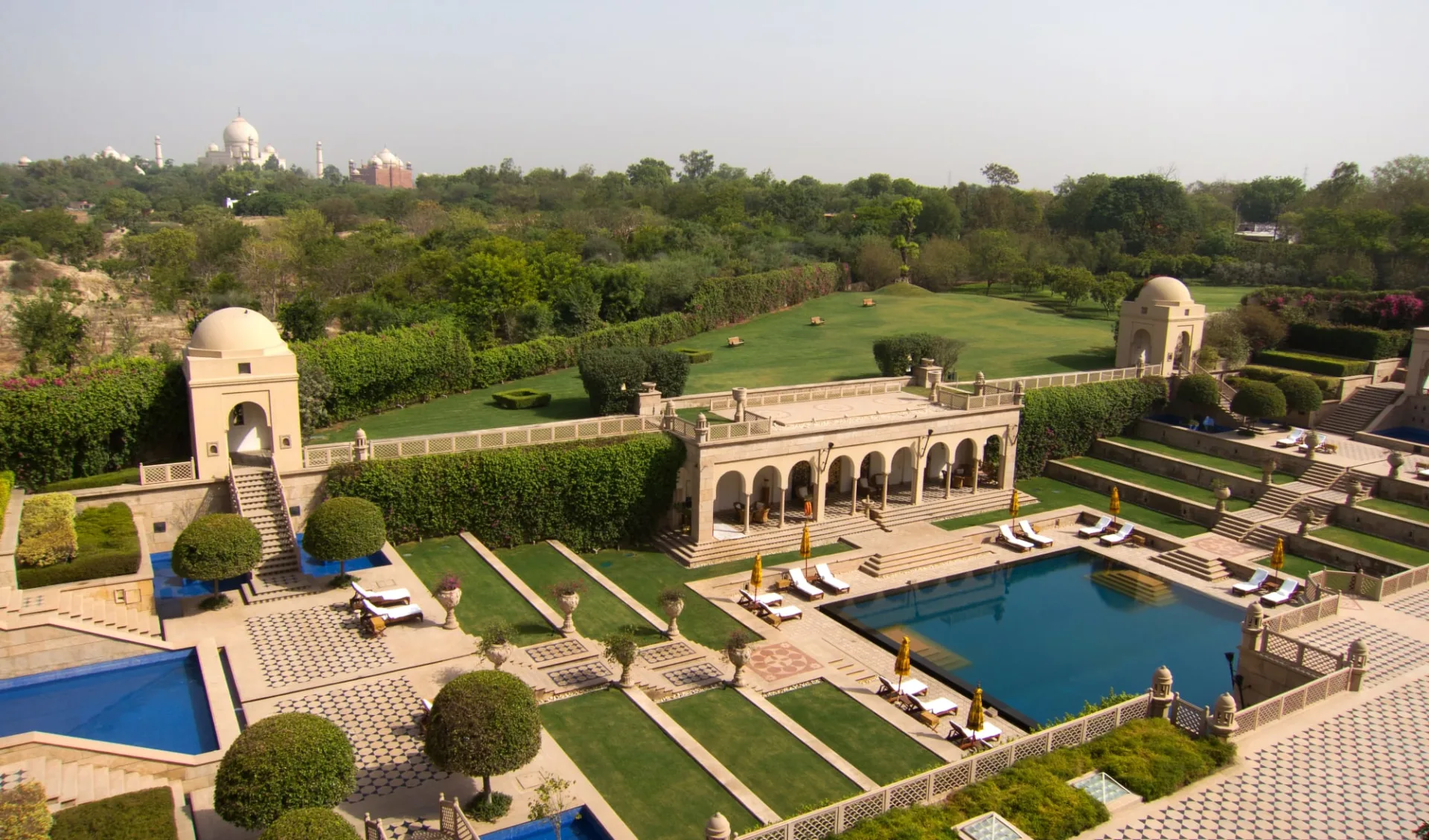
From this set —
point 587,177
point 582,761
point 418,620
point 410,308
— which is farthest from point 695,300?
point 587,177

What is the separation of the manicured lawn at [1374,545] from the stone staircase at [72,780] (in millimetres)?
33187

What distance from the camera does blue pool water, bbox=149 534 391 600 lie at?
23938 millimetres

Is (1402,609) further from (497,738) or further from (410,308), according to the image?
(410,308)

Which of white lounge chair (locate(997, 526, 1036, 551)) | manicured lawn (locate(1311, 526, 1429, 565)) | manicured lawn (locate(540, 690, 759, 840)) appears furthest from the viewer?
white lounge chair (locate(997, 526, 1036, 551))

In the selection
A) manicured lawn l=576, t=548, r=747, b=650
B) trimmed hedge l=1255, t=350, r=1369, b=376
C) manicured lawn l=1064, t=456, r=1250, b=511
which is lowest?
manicured lawn l=576, t=548, r=747, b=650

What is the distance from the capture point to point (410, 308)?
163 ft

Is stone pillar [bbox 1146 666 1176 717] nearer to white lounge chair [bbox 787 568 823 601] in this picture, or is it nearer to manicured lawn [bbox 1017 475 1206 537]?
white lounge chair [bbox 787 568 823 601]

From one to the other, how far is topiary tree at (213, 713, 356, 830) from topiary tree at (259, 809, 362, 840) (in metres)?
0.74

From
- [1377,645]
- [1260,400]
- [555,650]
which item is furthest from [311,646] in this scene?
[1260,400]

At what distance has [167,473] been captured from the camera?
26.2 metres

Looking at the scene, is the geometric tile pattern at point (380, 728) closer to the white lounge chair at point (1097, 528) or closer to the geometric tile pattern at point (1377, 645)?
the geometric tile pattern at point (1377, 645)

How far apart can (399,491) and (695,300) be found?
33828 millimetres

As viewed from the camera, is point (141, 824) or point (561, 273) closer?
point (141, 824)

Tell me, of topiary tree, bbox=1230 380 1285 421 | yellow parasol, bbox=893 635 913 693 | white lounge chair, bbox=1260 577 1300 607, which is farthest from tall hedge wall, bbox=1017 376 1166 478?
yellow parasol, bbox=893 635 913 693
